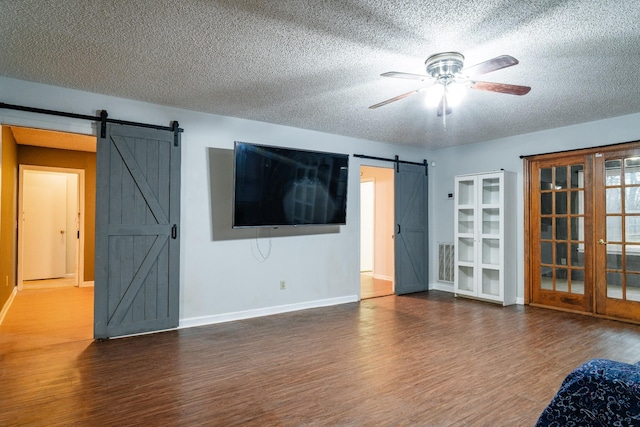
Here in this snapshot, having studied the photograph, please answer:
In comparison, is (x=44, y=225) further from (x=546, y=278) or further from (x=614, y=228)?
(x=614, y=228)

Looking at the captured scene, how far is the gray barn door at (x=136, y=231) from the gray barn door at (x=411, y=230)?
348 cm

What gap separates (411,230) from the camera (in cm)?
630

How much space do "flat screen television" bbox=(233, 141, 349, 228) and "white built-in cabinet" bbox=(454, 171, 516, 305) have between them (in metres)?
2.07

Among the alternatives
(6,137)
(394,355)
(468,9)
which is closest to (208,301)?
(394,355)

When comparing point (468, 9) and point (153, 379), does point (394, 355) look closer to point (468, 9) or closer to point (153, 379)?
point (153, 379)

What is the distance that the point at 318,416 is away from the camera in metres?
2.31

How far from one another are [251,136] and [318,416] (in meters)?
3.38

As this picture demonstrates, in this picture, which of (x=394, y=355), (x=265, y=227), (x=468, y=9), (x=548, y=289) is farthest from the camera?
(x=548, y=289)

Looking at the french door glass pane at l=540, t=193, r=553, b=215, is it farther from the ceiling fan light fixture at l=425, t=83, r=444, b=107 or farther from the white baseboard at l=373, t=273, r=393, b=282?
the white baseboard at l=373, t=273, r=393, b=282

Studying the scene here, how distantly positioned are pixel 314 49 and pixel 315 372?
2.47m

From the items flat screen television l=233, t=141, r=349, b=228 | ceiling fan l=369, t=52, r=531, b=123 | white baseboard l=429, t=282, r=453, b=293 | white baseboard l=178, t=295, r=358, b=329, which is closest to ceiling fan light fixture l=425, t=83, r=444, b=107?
ceiling fan l=369, t=52, r=531, b=123

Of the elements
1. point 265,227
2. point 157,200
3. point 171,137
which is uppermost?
point 171,137

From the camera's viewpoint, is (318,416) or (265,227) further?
(265,227)

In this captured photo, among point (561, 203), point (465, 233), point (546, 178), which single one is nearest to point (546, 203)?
point (561, 203)
